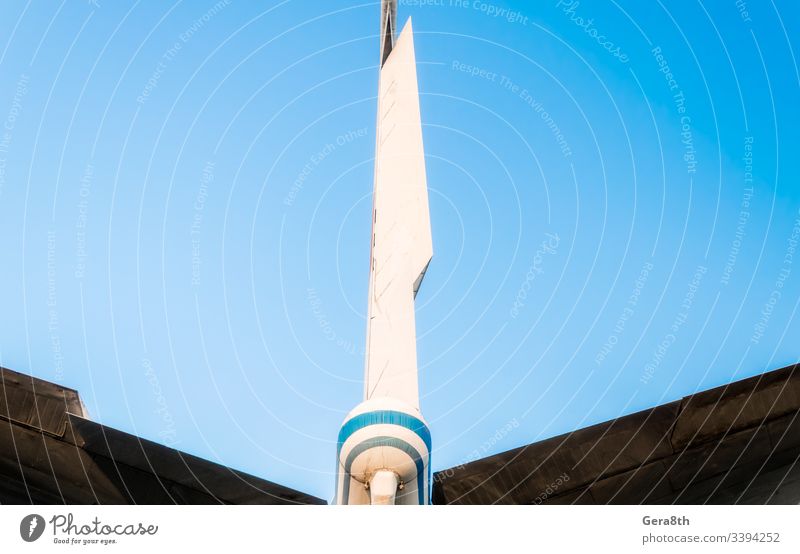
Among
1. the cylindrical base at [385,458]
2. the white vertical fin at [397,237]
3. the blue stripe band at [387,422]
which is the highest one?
the white vertical fin at [397,237]

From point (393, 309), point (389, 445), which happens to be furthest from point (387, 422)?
point (393, 309)

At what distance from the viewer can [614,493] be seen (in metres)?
6.07

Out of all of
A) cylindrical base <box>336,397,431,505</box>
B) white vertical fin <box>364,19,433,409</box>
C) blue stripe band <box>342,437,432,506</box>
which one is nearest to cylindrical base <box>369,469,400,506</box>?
cylindrical base <box>336,397,431,505</box>

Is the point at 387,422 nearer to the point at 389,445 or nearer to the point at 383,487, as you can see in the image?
the point at 389,445

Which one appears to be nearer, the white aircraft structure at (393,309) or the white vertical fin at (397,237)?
the white aircraft structure at (393,309)

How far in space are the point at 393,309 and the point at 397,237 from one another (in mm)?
698

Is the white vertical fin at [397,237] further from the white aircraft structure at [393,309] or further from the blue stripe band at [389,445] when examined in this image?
the blue stripe band at [389,445]

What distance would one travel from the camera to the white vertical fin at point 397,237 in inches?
208

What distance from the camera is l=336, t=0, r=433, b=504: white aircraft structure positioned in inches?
173

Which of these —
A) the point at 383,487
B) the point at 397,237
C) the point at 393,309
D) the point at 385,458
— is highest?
the point at 397,237

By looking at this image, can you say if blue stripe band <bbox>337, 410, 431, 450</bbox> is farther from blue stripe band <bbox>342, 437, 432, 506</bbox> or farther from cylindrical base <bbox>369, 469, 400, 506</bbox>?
cylindrical base <bbox>369, 469, 400, 506</bbox>

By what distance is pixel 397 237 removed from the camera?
619 cm

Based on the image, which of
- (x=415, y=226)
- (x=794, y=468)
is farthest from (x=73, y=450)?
(x=794, y=468)

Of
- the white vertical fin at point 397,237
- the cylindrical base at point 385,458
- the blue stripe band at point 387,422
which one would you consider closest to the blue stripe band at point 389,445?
the cylindrical base at point 385,458
